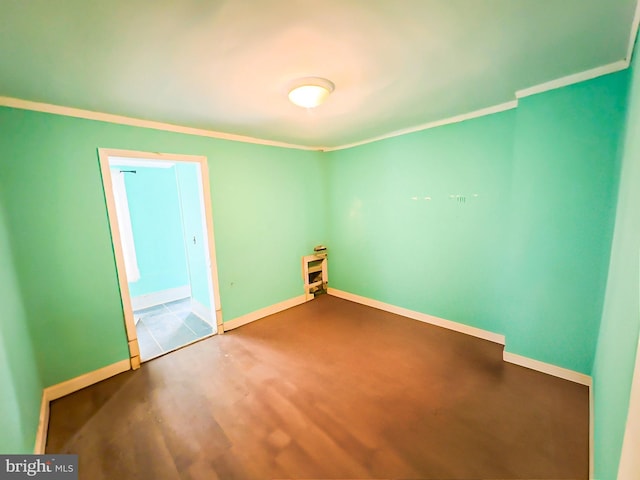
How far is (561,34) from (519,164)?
3.36 feet

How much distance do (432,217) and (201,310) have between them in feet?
11.4

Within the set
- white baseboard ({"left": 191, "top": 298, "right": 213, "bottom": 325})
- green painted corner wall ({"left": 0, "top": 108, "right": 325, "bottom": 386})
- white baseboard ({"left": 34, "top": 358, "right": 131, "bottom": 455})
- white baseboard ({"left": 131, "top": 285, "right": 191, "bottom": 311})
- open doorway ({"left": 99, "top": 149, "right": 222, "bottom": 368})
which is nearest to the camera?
white baseboard ({"left": 34, "top": 358, "right": 131, "bottom": 455})

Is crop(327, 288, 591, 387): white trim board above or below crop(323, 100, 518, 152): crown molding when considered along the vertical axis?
below

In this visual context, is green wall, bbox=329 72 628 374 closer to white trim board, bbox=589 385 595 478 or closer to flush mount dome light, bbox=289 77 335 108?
white trim board, bbox=589 385 595 478

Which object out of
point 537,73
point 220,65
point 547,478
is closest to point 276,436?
point 547,478

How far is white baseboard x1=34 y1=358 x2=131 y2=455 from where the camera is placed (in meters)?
1.67

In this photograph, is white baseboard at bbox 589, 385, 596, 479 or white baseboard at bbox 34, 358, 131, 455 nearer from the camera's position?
white baseboard at bbox 589, 385, 596, 479

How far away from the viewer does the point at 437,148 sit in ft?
9.45

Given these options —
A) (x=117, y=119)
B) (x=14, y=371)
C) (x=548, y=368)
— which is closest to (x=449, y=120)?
(x=548, y=368)

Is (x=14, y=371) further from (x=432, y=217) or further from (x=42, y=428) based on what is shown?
(x=432, y=217)

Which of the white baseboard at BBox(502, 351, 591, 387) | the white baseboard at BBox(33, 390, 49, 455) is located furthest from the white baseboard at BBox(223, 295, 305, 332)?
the white baseboard at BBox(502, 351, 591, 387)

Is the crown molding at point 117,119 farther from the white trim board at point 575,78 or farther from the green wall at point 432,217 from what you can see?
the white trim board at point 575,78

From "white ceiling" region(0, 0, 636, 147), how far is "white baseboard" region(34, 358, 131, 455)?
7.49 feet

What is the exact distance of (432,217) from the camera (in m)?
3.02
